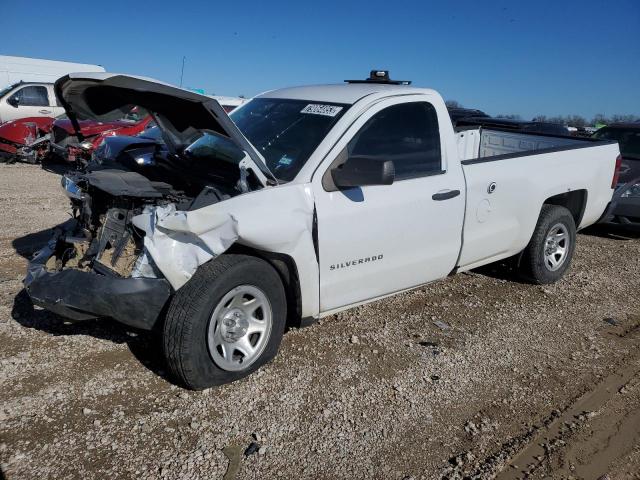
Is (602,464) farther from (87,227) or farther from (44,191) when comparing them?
(44,191)

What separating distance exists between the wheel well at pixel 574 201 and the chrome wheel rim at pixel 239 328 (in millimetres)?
3551

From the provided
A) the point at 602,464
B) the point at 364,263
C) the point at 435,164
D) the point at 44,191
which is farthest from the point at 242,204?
the point at 44,191

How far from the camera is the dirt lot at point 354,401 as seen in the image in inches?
110

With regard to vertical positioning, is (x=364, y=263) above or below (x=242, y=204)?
below

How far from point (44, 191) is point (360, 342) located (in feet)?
24.5

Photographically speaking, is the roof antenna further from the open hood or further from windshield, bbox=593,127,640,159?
windshield, bbox=593,127,640,159

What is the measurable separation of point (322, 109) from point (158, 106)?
3.81 ft

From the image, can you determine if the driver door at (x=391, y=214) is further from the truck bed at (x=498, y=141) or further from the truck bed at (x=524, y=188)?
the truck bed at (x=498, y=141)

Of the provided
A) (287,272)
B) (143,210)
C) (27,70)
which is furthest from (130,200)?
(27,70)

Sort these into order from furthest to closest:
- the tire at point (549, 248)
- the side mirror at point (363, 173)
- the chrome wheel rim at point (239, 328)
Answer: the tire at point (549, 248) < the side mirror at point (363, 173) < the chrome wheel rim at point (239, 328)

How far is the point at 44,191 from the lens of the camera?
9.31 metres

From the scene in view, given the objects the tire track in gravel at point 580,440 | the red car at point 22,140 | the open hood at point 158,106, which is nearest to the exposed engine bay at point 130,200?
the open hood at point 158,106

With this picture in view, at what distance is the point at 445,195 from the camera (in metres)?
4.12

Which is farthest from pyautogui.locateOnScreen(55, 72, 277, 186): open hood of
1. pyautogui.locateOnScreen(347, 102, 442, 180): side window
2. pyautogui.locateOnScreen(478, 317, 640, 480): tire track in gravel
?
pyautogui.locateOnScreen(478, 317, 640, 480): tire track in gravel
